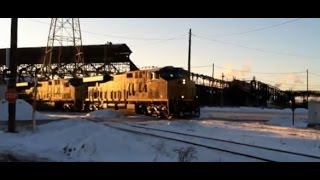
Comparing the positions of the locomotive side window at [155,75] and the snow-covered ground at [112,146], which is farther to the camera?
the locomotive side window at [155,75]

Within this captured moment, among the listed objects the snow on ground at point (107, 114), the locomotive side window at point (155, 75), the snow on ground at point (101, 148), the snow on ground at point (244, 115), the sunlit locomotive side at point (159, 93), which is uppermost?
the locomotive side window at point (155, 75)

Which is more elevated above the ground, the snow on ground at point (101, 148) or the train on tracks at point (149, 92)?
the train on tracks at point (149, 92)

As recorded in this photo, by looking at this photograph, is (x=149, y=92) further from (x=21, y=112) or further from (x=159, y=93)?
(x=21, y=112)

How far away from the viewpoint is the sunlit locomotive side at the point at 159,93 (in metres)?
37.9

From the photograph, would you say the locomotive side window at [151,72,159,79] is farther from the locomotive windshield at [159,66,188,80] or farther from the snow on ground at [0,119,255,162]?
the snow on ground at [0,119,255,162]

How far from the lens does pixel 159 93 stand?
38.2 m

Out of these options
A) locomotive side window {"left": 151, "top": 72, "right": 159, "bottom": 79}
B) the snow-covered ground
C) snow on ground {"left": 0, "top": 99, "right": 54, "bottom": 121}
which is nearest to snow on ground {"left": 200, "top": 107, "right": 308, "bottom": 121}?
locomotive side window {"left": 151, "top": 72, "right": 159, "bottom": 79}

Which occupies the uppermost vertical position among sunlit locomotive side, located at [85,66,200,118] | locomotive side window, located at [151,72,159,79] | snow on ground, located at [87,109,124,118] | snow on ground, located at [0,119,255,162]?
locomotive side window, located at [151,72,159,79]

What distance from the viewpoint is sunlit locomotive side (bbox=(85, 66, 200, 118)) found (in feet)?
124

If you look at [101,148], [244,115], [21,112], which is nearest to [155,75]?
[21,112]

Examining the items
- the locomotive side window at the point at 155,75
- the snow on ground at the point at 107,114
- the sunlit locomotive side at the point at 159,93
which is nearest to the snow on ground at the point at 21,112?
the snow on ground at the point at 107,114

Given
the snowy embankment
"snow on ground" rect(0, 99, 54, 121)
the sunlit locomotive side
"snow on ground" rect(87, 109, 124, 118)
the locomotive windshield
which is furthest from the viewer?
"snow on ground" rect(87, 109, 124, 118)

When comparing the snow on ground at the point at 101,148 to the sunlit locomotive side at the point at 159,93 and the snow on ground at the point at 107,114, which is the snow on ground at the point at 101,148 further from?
the snow on ground at the point at 107,114
